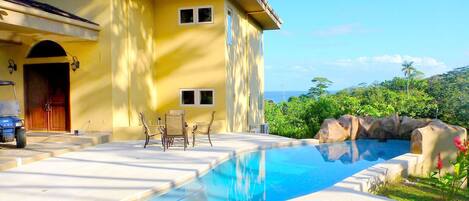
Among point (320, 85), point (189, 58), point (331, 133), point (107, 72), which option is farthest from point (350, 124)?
point (320, 85)

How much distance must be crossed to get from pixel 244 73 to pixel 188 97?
3812mm

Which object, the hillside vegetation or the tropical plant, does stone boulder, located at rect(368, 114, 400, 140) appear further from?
the tropical plant

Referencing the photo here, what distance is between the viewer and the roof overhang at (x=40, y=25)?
939 cm

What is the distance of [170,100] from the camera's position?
15.6 m

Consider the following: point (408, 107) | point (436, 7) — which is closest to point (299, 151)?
point (408, 107)

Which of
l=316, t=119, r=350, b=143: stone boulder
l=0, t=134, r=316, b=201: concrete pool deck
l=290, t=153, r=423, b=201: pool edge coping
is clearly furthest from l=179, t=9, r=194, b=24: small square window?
l=290, t=153, r=423, b=201: pool edge coping

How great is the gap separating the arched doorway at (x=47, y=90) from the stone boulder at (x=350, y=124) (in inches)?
412

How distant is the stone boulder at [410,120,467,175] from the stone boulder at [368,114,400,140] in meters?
6.44

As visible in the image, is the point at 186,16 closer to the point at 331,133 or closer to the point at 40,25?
the point at 40,25

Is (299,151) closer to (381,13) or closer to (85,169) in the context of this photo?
(85,169)

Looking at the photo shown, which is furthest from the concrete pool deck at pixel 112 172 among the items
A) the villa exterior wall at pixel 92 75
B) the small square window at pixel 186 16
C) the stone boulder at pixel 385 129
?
the stone boulder at pixel 385 129

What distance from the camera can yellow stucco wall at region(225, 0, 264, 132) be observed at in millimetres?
15942

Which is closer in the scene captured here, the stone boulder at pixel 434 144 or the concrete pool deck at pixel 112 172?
the concrete pool deck at pixel 112 172

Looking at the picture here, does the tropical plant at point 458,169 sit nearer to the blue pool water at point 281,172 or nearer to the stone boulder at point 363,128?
the blue pool water at point 281,172
